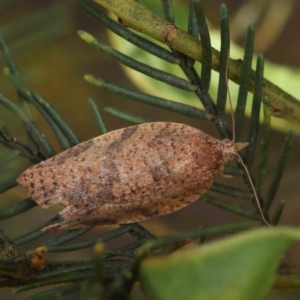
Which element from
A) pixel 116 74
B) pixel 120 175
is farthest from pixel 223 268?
pixel 116 74

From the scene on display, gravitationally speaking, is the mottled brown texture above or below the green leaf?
below

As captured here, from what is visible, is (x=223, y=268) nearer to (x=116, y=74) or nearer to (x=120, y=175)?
(x=120, y=175)

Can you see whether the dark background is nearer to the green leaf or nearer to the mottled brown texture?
the mottled brown texture

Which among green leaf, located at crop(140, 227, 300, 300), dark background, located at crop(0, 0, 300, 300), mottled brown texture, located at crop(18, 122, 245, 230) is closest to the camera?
green leaf, located at crop(140, 227, 300, 300)

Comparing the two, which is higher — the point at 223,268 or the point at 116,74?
the point at 223,268

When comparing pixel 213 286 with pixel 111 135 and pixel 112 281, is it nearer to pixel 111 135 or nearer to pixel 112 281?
pixel 112 281

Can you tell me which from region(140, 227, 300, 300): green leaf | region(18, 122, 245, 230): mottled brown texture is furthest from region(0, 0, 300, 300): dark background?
region(140, 227, 300, 300): green leaf

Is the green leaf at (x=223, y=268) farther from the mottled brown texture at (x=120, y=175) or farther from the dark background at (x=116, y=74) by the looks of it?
the dark background at (x=116, y=74)

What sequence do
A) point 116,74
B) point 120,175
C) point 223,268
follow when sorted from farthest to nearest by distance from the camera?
1. point 116,74
2. point 120,175
3. point 223,268
